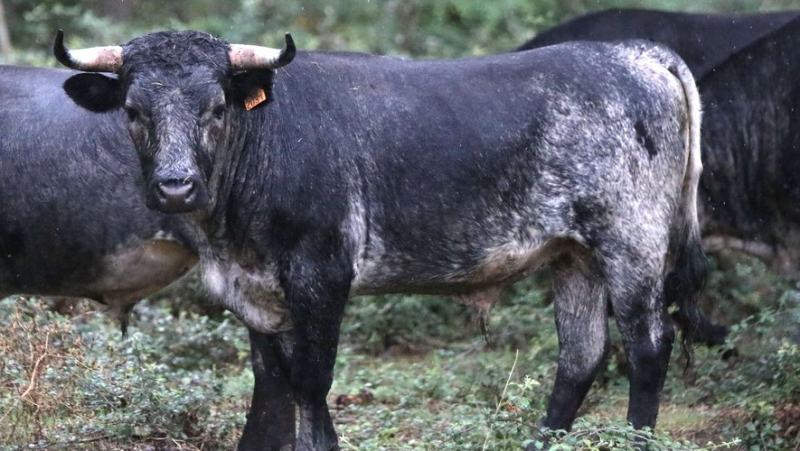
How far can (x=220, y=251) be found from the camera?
7.47 m

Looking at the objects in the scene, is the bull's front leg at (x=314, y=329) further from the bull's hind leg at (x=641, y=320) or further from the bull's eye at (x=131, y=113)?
the bull's hind leg at (x=641, y=320)

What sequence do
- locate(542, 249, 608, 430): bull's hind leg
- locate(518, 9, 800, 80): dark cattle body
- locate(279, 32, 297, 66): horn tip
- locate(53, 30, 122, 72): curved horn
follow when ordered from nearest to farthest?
locate(279, 32, 297, 66): horn tip, locate(53, 30, 122, 72): curved horn, locate(542, 249, 608, 430): bull's hind leg, locate(518, 9, 800, 80): dark cattle body

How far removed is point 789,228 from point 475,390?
2.43 meters

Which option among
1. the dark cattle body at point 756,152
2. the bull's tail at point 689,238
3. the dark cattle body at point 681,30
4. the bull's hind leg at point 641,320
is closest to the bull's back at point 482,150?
the bull's tail at point 689,238

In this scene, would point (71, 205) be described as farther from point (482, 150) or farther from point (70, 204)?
point (482, 150)

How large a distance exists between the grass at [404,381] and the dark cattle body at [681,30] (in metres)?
1.61

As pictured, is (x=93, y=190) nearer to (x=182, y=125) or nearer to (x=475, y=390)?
(x=182, y=125)

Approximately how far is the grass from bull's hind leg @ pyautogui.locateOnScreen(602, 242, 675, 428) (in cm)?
23

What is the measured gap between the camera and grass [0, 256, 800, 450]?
7.80 metres

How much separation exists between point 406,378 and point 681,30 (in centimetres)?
313

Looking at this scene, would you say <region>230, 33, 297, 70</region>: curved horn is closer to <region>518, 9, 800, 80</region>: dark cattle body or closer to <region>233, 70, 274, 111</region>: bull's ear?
<region>233, 70, 274, 111</region>: bull's ear

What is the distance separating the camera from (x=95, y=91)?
7395 mm

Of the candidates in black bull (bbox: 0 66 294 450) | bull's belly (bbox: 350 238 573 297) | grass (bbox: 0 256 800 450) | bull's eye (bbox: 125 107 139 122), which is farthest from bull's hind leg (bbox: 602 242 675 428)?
A: bull's eye (bbox: 125 107 139 122)

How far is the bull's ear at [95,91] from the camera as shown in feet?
24.1
